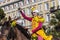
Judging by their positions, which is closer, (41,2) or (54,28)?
(54,28)

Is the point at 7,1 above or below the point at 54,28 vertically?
above

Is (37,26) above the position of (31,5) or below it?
below

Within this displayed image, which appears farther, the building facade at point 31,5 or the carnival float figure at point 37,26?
the building facade at point 31,5

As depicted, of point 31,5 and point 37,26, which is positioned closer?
point 37,26

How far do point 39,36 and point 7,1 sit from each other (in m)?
89.2

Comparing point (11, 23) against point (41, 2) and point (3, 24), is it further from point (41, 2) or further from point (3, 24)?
point (41, 2)

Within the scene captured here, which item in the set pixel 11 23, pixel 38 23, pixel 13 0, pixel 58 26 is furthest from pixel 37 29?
pixel 13 0

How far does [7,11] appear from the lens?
320ft

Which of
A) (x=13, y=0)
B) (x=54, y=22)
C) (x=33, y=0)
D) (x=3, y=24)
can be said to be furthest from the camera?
(x=13, y=0)

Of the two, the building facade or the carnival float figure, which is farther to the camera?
the building facade

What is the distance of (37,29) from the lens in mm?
10344

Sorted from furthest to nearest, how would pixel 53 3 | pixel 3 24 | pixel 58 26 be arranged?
pixel 53 3, pixel 58 26, pixel 3 24

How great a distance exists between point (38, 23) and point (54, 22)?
39.0m

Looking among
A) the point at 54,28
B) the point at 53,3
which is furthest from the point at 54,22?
the point at 53,3
